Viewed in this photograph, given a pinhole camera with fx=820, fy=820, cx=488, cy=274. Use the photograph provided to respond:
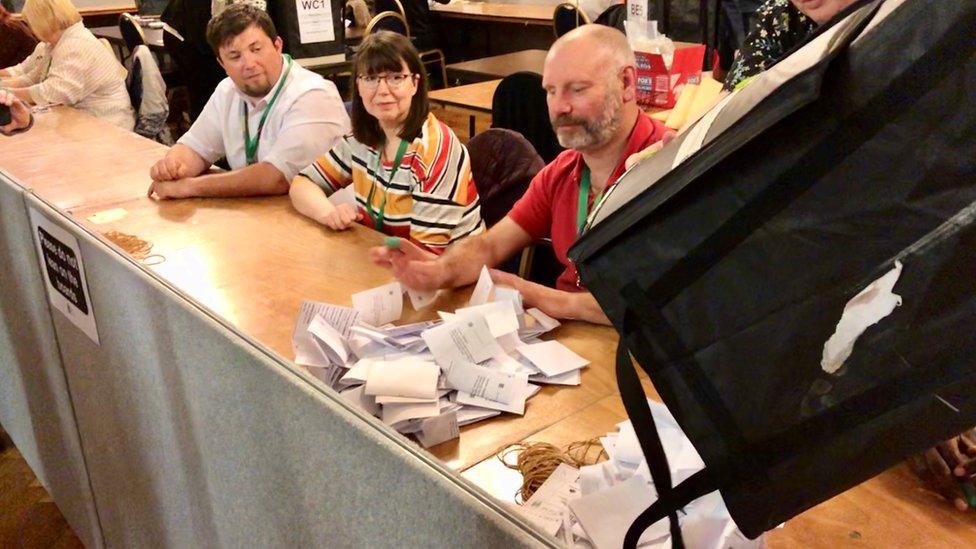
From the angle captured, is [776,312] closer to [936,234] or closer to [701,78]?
[936,234]

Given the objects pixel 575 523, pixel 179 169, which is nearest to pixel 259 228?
pixel 179 169

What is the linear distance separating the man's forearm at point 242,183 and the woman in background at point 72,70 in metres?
1.76

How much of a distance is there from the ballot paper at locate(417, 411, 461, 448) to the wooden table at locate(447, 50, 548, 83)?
337cm

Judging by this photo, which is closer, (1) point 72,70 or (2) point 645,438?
(2) point 645,438

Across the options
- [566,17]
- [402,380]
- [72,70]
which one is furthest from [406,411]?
[566,17]

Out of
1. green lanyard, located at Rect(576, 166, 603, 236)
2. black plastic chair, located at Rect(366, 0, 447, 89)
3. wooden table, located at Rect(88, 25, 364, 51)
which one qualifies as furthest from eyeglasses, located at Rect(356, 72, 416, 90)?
wooden table, located at Rect(88, 25, 364, 51)

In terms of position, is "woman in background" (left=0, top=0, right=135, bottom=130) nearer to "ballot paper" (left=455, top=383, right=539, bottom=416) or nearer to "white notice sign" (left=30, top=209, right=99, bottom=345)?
"white notice sign" (left=30, top=209, right=99, bottom=345)

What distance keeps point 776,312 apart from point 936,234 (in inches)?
5.1

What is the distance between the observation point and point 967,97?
0.53 metres

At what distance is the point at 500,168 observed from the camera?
2.31 meters

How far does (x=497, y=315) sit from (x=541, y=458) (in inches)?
14.0

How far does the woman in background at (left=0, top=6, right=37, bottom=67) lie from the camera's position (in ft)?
15.4

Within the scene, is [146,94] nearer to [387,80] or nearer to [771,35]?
[387,80]

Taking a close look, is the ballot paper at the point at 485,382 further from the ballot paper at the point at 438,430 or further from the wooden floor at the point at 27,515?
the wooden floor at the point at 27,515
